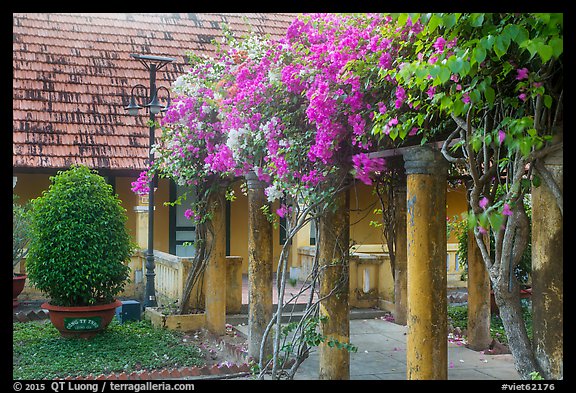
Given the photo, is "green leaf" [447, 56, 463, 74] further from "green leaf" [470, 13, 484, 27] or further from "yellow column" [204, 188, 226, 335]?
"yellow column" [204, 188, 226, 335]

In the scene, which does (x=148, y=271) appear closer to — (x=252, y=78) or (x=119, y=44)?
(x=252, y=78)

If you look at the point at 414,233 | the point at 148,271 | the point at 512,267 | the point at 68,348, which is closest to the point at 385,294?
the point at 148,271

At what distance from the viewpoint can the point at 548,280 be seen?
4.05 meters

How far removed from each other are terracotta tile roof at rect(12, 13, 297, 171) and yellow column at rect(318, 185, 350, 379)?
7.41 m

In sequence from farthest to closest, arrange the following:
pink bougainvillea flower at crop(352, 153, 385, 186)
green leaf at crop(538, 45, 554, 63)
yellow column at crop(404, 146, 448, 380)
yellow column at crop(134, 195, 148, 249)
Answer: yellow column at crop(134, 195, 148, 249)
pink bougainvillea flower at crop(352, 153, 385, 186)
yellow column at crop(404, 146, 448, 380)
green leaf at crop(538, 45, 554, 63)

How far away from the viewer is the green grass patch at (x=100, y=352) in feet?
24.8

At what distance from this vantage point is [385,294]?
11.9 meters

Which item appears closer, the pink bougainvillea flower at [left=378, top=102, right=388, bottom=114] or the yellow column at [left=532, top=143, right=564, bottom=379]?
the yellow column at [left=532, top=143, right=564, bottom=379]

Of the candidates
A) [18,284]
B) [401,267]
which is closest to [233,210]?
[18,284]

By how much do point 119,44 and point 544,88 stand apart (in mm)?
13130

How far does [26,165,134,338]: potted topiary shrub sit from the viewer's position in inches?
348

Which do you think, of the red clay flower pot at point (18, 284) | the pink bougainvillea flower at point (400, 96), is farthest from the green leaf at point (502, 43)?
the red clay flower pot at point (18, 284)


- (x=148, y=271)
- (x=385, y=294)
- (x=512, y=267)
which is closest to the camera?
(x=512, y=267)

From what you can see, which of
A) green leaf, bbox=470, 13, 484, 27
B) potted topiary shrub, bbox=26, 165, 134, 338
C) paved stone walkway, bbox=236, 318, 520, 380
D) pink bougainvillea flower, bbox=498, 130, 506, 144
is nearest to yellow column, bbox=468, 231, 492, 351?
paved stone walkway, bbox=236, 318, 520, 380
